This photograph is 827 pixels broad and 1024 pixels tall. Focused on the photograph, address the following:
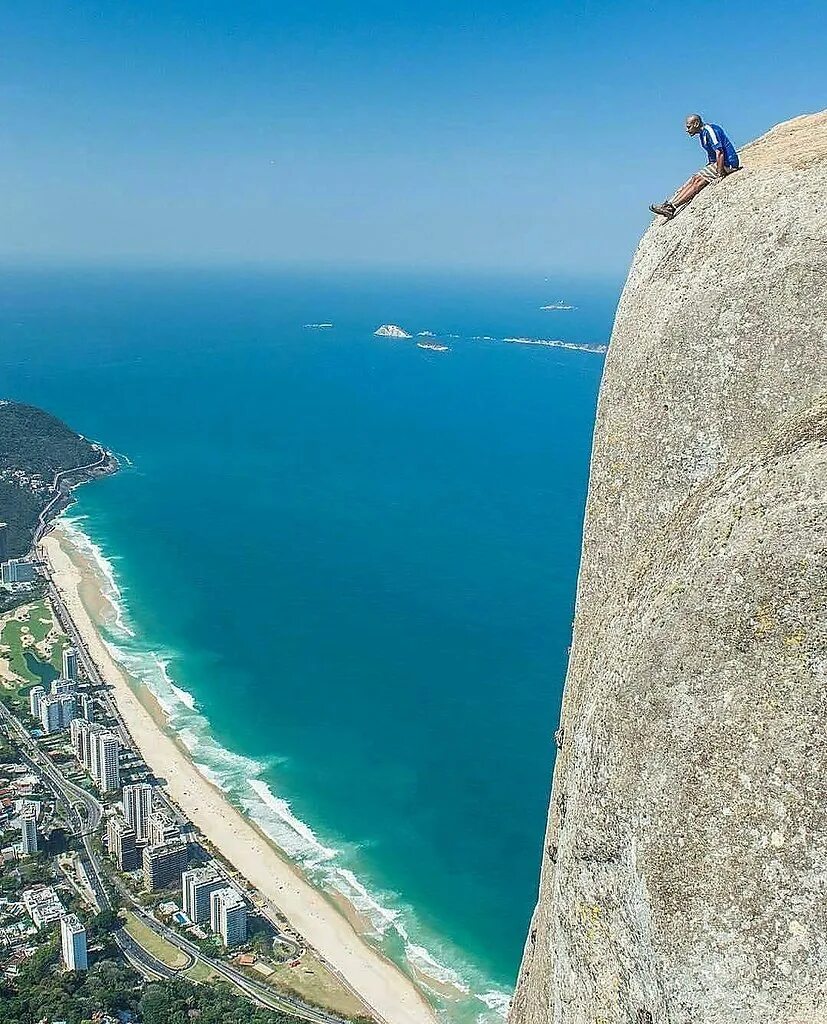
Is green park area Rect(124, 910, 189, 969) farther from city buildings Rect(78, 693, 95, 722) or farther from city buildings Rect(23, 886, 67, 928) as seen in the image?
city buildings Rect(78, 693, 95, 722)

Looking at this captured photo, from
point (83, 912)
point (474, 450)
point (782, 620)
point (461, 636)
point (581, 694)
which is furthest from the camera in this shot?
point (474, 450)

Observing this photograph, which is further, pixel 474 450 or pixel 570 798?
pixel 474 450

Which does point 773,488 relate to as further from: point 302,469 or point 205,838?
point 302,469

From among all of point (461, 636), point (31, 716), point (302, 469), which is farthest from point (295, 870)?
point (302, 469)

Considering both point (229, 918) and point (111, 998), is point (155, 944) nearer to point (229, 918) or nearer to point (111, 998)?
point (229, 918)

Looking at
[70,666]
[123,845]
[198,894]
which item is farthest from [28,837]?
[70,666]

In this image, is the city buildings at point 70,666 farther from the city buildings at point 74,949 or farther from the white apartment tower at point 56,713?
the city buildings at point 74,949
